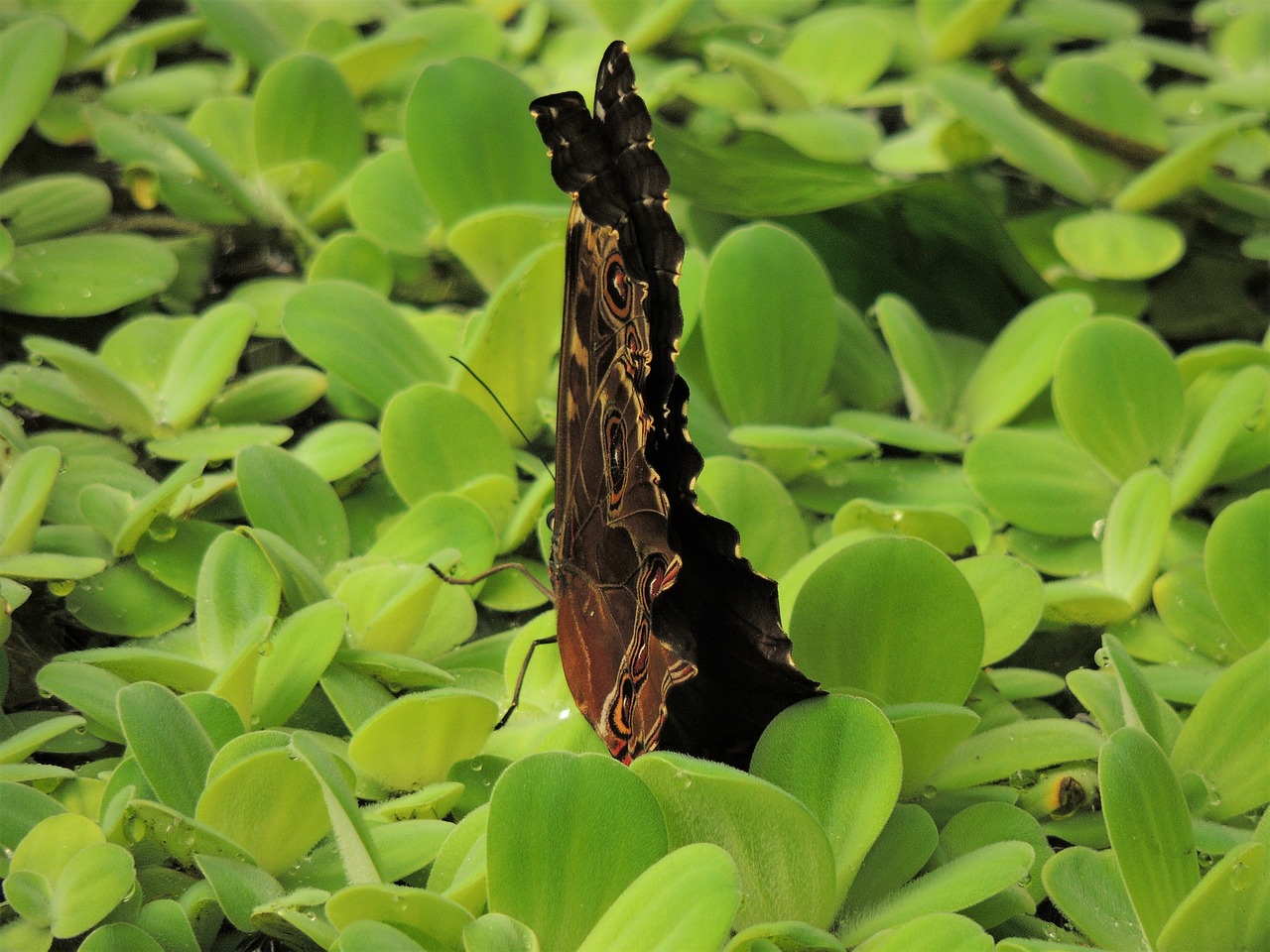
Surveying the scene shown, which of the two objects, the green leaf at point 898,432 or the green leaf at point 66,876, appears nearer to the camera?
the green leaf at point 66,876

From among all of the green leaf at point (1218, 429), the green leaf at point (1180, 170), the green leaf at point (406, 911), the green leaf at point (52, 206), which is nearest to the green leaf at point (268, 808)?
the green leaf at point (406, 911)

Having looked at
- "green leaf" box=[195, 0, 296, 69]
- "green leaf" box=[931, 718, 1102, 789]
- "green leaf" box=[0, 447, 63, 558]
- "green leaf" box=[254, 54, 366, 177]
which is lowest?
"green leaf" box=[931, 718, 1102, 789]

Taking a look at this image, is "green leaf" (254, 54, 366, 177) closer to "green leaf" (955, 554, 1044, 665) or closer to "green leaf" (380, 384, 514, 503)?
"green leaf" (380, 384, 514, 503)

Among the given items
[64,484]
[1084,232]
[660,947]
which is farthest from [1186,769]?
[64,484]

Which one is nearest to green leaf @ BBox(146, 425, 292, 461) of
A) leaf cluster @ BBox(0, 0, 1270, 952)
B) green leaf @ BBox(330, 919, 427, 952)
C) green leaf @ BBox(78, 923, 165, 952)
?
leaf cluster @ BBox(0, 0, 1270, 952)

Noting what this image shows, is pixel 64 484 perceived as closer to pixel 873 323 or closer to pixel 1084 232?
pixel 873 323

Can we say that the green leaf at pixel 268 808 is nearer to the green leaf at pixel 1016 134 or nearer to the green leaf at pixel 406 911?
the green leaf at pixel 406 911
